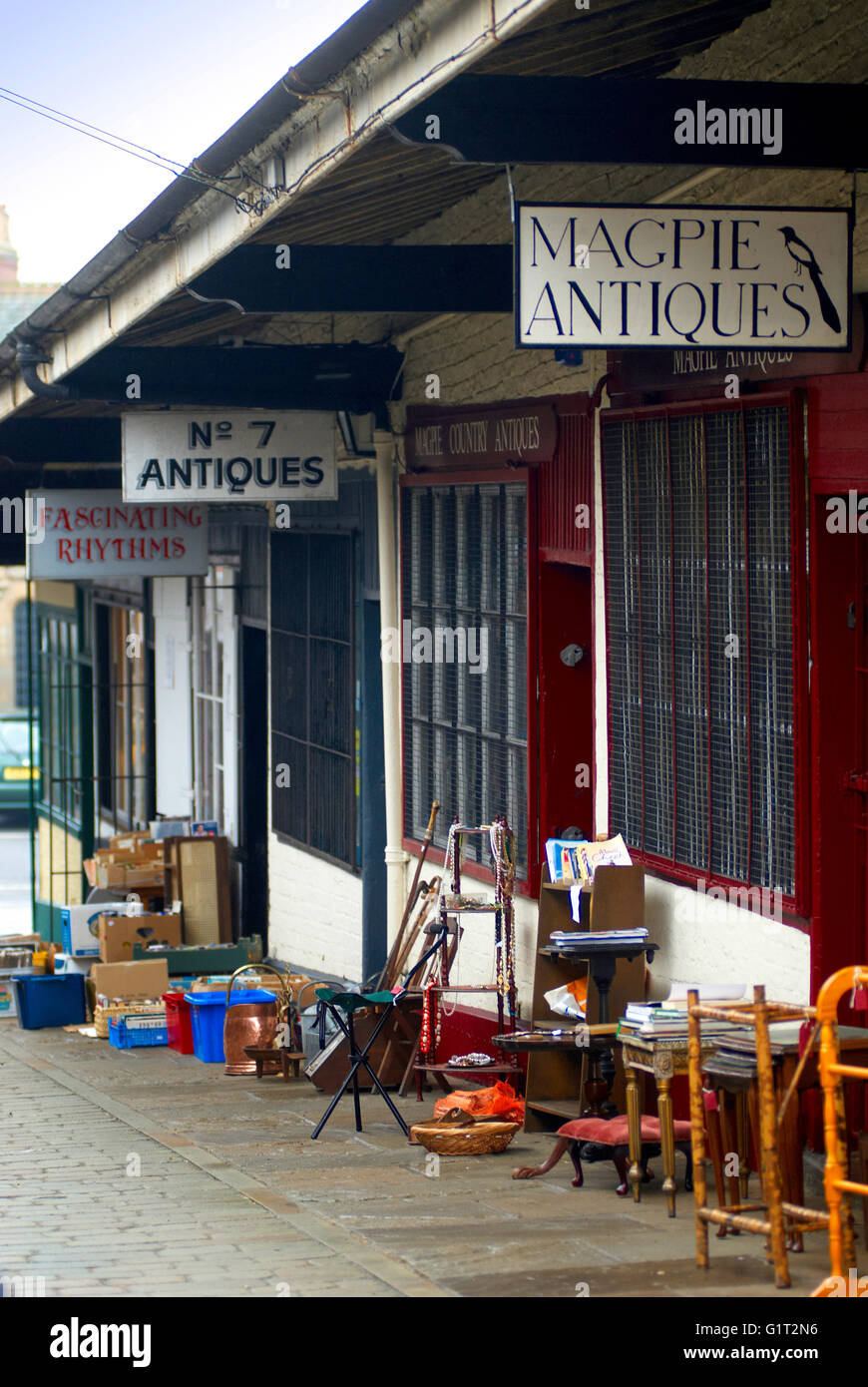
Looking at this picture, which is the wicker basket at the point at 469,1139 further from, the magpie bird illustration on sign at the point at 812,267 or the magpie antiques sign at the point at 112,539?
the magpie antiques sign at the point at 112,539

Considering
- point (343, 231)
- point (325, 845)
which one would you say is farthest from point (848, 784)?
point (325, 845)

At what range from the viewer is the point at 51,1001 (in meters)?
13.0

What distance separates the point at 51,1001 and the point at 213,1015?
213 centimetres

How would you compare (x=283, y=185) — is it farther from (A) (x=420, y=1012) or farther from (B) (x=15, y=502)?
(B) (x=15, y=502)

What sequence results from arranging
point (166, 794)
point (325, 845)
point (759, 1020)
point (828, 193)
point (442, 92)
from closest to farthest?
1. point (759, 1020)
2. point (442, 92)
3. point (828, 193)
4. point (325, 845)
5. point (166, 794)

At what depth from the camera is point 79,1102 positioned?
9.84 metres

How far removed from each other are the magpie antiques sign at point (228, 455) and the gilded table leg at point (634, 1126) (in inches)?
194

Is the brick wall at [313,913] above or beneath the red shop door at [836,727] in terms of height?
beneath

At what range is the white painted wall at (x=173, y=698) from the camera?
16.3m

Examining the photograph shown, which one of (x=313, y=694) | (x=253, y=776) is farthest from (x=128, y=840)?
(x=313, y=694)

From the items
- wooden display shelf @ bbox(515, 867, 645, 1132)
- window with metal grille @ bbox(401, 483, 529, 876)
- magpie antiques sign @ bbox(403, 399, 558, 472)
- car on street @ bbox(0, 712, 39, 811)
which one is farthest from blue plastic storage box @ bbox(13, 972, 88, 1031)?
car on street @ bbox(0, 712, 39, 811)

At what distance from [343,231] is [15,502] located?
734cm

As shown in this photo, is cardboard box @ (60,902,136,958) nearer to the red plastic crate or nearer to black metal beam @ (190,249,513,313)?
the red plastic crate

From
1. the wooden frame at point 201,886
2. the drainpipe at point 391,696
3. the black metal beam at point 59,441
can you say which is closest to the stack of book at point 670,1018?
the drainpipe at point 391,696
